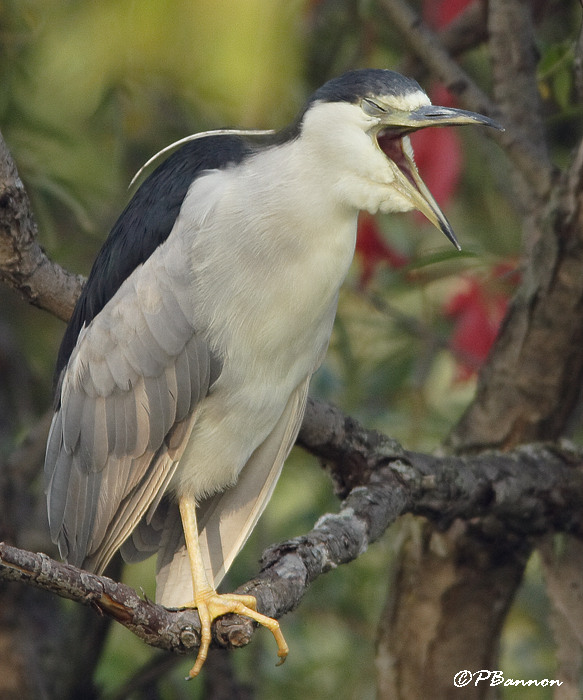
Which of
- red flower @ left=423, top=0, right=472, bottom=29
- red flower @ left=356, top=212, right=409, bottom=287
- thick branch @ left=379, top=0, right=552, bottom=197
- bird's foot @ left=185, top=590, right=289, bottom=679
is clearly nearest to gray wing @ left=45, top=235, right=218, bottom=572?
bird's foot @ left=185, top=590, right=289, bottom=679

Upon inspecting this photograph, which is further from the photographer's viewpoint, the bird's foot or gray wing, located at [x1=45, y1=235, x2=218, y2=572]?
gray wing, located at [x1=45, y1=235, x2=218, y2=572]

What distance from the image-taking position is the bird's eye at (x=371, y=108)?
6.10 feet

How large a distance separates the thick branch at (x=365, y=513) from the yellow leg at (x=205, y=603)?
0.04m

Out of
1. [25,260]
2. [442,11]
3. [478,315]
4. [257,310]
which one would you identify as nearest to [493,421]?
[478,315]

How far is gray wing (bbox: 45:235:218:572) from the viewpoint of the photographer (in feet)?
6.78

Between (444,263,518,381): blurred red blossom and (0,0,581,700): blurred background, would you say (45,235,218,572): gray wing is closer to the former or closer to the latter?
(0,0,581,700): blurred background

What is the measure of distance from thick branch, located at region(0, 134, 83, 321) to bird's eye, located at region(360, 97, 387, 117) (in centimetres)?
66

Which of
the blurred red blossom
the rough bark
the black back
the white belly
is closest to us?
the white belly

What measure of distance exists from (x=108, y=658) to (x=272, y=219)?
6.08ft

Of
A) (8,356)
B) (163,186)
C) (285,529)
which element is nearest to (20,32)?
(163,186)

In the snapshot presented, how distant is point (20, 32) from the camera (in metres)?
2.43

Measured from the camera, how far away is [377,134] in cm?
190

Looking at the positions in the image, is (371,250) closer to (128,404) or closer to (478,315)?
(478,315)

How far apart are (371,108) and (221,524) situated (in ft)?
3.50
